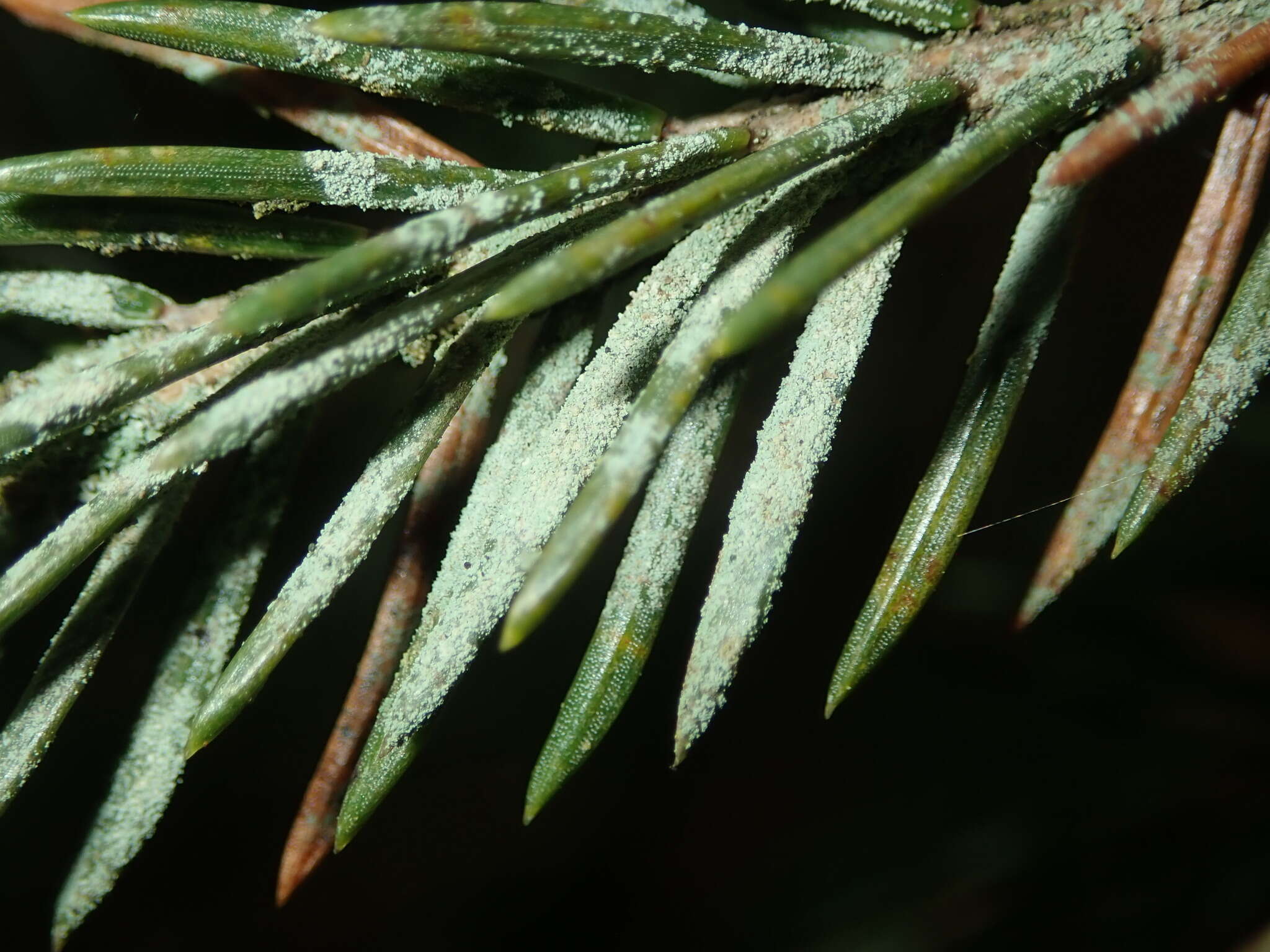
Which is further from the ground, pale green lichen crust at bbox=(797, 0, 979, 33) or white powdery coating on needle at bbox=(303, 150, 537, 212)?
pale green lichen crust at bbox=(797, 0, 979, 33)

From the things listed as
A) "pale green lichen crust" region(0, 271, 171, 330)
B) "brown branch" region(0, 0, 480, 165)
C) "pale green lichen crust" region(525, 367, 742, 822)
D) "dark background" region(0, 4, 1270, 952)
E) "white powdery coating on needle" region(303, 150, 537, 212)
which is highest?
"brown branch" region(0, 0, 480, 165)

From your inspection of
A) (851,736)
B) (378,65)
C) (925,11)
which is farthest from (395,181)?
(851,736)

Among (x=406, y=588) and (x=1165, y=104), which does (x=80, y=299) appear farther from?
(x=1165, y=104)

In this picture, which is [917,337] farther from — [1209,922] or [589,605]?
[1209,922]

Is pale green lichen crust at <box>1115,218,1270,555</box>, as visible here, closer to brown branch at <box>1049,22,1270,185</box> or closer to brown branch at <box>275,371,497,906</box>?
brown branch at <box>1049,22,1270,185</box>

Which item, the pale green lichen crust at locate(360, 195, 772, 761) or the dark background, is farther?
the dark background

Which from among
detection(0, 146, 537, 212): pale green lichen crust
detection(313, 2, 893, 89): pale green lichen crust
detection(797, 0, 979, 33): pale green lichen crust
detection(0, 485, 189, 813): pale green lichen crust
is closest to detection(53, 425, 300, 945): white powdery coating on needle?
detection(0, 485, 189, 813): pale green lichen crust

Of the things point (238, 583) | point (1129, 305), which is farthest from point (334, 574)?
point (1129, 305)

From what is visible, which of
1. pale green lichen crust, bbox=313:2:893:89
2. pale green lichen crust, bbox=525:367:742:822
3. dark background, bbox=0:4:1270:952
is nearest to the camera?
pale green lichen crust, bbox=313:2:893:89
